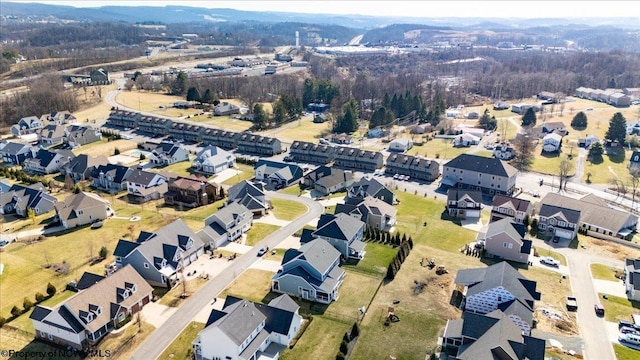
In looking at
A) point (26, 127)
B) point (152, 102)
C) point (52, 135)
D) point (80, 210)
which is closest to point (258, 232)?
point (80, 210)

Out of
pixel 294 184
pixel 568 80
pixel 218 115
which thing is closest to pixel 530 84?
pixel 568 80

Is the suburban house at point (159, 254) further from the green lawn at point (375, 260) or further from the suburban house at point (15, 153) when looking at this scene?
the suburban house at point (15, 153)

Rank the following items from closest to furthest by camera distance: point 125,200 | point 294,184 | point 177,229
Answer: point 177,229 < point 125,200 < point 294,184

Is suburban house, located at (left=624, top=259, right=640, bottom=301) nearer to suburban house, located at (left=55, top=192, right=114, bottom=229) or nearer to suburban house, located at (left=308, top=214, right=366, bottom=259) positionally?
suburban house, located at (left=308, top=214, right=366, bottom=259)

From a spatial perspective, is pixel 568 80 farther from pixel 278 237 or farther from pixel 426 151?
pixel 278 237

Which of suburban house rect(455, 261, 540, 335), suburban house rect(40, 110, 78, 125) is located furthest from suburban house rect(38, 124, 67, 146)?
suburban house rect(455, 261, 540, 335)

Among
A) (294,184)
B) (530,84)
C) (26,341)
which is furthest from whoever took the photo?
(530,84)

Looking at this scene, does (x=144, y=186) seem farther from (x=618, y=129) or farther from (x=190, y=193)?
(x=618, y=129)
